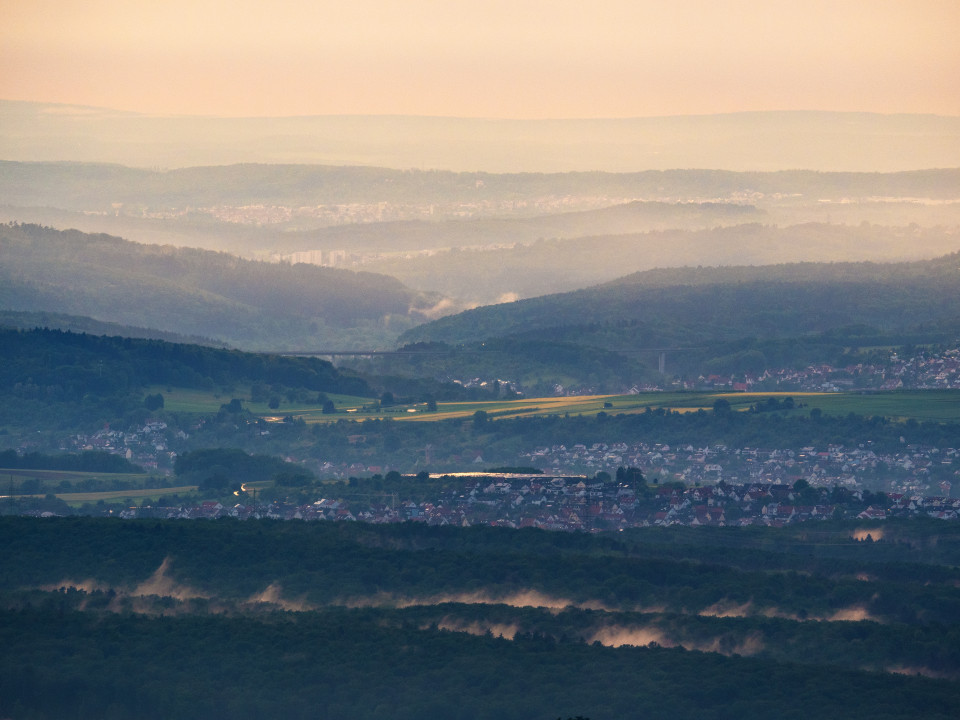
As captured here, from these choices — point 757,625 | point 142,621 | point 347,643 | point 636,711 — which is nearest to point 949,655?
point 757,625

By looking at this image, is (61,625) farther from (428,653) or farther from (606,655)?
(606,655)

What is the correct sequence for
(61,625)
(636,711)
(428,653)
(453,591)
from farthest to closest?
1. (453,591)
2. (61,625)
3. (428,653)
4. (636,711)

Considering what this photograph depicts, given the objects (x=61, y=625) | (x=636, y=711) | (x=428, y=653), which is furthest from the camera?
(x=61, y=625)

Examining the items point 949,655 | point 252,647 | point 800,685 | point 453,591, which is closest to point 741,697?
point 800,685

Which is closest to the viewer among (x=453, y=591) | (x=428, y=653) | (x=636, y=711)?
(x=636, y=711)

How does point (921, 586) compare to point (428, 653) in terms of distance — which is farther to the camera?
point (921, 586)

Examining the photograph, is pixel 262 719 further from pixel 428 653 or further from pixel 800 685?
pixel 800 685
